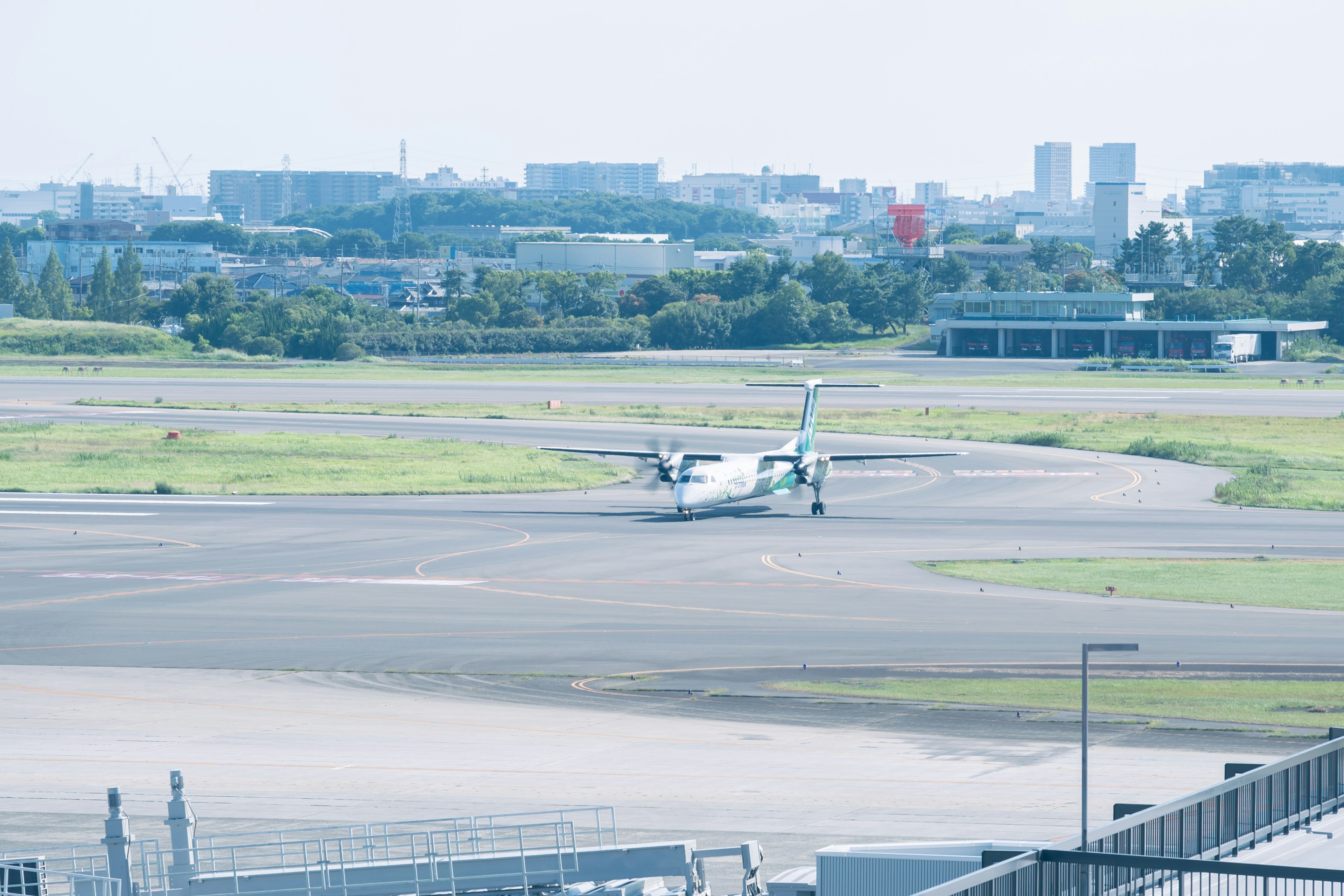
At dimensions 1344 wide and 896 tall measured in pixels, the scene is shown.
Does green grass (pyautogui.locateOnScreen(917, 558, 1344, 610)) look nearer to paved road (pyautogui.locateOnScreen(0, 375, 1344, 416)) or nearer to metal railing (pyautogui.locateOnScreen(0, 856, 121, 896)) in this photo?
metal railing (pyautogui.locateOnScreen(0, 856, 121, 896))

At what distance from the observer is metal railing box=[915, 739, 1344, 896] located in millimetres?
15094

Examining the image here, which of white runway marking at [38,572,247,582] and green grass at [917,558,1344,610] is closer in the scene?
green grass at [917,558,1344,610]

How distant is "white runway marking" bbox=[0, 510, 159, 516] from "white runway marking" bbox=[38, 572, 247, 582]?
15599 millimetres

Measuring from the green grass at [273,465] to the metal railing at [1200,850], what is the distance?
61226mm

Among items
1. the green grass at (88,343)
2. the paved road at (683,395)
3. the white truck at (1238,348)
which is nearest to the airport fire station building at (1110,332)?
the white truck at (1238,348)

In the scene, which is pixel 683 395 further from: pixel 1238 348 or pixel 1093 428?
pixel 1238 348

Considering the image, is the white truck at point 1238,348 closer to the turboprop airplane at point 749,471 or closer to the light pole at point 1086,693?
the turboprop airplane at point 749,471

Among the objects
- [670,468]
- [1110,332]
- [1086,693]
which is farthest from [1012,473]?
[1110,332]

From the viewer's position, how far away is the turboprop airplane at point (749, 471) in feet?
213

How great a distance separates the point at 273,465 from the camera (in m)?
86.2

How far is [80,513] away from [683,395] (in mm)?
75079

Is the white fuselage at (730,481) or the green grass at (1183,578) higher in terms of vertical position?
the white fuselage at (730,481)

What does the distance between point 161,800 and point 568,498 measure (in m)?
48.0

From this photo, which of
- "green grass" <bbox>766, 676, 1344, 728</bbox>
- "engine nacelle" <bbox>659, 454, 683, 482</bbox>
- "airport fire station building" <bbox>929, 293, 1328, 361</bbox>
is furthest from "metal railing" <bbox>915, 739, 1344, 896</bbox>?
"airport fire station building" <bbox>929, 293, 1328, 361</bbox>
